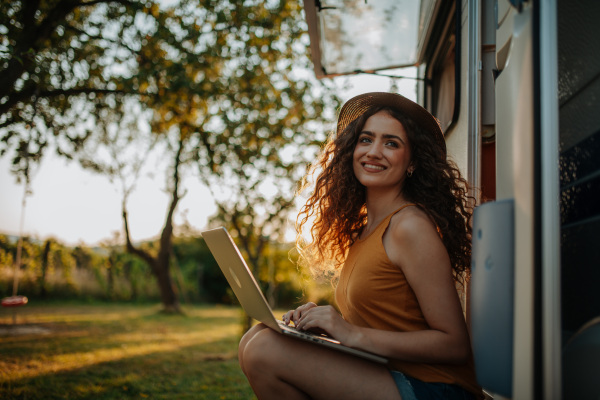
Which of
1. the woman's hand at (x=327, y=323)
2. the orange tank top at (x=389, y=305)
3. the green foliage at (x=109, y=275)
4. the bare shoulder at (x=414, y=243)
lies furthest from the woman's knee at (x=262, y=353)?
the green foliage at (x=109, y=275)

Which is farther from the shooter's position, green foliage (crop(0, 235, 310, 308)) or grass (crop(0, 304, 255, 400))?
green foliage (crop(0, 235, 310, 308))

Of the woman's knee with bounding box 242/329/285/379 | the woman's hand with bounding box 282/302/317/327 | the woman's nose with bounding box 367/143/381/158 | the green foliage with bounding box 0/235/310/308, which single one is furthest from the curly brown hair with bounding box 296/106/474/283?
the green foliage with bounding box 0/235/310/308

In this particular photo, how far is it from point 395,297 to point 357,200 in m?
0.69

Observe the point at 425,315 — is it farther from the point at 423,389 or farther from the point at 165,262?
the point at 165,262

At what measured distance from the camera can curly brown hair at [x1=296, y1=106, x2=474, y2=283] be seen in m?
1.79

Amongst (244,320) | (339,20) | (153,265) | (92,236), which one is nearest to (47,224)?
(92,236)

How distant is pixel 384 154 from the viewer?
1.90 m

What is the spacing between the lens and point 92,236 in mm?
13898

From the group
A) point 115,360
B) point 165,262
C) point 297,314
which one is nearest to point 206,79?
point 115,360

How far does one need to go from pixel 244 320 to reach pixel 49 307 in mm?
7816

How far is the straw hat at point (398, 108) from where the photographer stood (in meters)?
1.93

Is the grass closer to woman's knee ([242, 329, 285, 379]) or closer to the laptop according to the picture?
the laptop

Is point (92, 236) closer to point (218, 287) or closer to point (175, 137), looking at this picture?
point (218, 287)

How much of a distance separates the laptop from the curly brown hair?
54 centimetres
